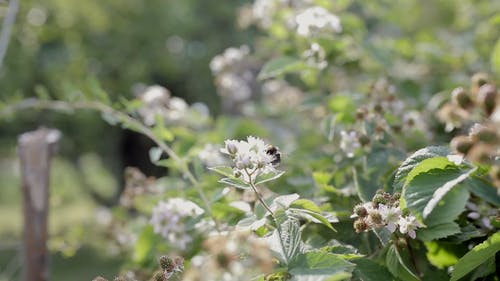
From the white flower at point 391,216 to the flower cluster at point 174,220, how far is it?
62 centimetres

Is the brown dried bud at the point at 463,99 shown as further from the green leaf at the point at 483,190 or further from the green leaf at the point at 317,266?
the green leaf at the point at 317,266

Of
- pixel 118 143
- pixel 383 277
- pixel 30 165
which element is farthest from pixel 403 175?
pixel 118 143

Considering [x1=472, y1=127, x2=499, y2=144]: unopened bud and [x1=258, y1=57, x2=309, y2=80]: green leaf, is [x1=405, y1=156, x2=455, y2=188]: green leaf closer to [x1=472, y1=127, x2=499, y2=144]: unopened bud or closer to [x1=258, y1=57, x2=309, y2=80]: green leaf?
[x1=472, y1=127, x2=499, y2=144]: unopened bud

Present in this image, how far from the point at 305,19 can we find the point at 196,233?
77 centimetres

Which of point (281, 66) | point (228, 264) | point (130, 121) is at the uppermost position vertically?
point (281, 66)

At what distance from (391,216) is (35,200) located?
58.5 inches

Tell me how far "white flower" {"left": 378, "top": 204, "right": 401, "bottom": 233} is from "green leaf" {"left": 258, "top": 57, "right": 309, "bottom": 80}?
36.6 inches

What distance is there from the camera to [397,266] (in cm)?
122

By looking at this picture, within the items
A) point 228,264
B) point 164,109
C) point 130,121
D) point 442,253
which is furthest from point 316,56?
point 228,264

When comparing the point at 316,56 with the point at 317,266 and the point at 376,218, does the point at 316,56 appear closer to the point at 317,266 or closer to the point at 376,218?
the point at 376,218

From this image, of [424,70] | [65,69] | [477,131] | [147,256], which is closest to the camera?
[477,131]

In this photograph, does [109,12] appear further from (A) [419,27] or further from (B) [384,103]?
(B) [384,103]

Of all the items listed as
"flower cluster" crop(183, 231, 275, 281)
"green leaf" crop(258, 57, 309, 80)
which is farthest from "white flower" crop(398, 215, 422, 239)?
"green leaf" crop(258, 57, 309, 80)

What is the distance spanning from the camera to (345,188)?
1.64 m
